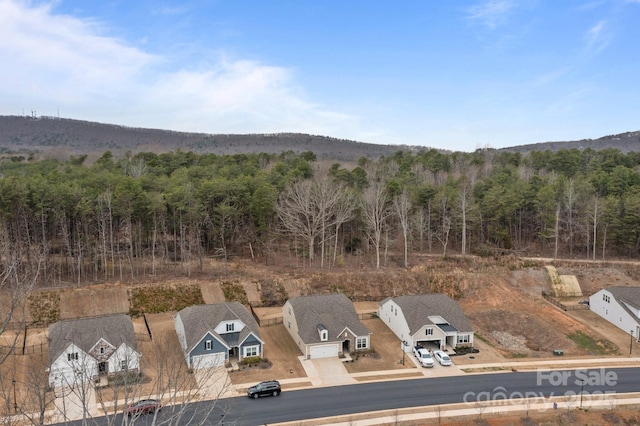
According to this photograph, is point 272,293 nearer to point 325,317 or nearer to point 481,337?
point 325,317

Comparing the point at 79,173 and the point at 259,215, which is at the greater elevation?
the point at 79,173

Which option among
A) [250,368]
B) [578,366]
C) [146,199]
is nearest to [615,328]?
[578,366]

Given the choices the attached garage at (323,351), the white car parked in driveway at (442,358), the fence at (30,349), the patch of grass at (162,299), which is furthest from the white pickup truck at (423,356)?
the fence at (30,349)

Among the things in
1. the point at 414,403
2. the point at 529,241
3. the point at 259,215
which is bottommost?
the point at 414,403

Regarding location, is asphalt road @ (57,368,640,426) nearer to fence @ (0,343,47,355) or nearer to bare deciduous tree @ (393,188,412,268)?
fence @ (0,343,47,355)

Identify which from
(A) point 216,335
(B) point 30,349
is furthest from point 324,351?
(B) point 30,349

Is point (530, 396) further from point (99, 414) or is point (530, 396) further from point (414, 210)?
point (414, 210)
